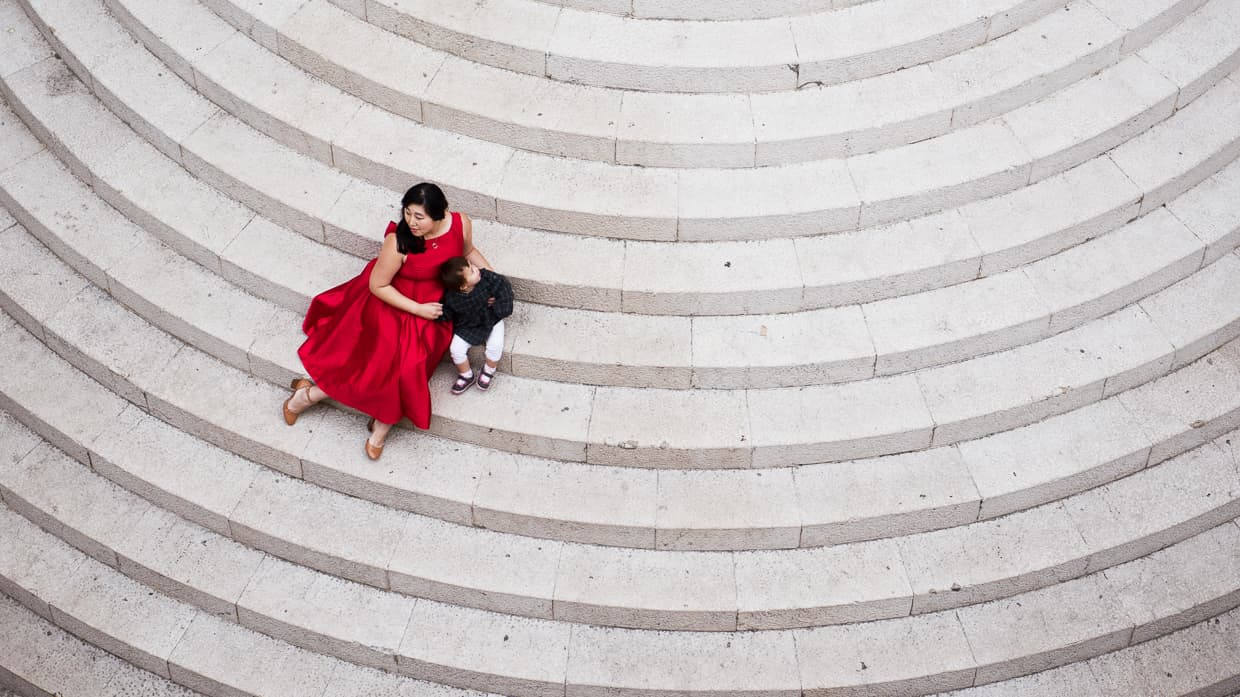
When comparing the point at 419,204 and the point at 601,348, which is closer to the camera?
the point at 419,204

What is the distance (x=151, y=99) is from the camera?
895cm

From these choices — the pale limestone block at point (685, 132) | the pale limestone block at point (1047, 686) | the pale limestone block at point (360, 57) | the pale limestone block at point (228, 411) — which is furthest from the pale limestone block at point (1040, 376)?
the pale limestone block at point (228, 411)

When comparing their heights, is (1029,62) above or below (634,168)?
above

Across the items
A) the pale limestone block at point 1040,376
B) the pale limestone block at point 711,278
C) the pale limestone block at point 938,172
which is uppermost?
the pale limestone block at point 938,172

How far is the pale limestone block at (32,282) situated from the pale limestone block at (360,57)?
84.2 inches

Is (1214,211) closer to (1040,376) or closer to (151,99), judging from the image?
(1040,376)

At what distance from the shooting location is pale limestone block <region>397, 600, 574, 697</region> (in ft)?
25.2

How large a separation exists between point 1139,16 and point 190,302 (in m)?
6.74

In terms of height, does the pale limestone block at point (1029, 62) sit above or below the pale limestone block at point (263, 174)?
above

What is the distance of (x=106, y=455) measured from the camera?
819 cm

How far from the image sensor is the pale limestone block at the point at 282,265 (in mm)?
8336

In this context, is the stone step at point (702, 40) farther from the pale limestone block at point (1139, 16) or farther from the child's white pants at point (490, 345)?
the child's white pants at point (490, 345)

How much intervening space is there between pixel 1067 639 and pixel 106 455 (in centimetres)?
608

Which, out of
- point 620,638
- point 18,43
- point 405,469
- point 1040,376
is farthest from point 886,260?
point 18,43
